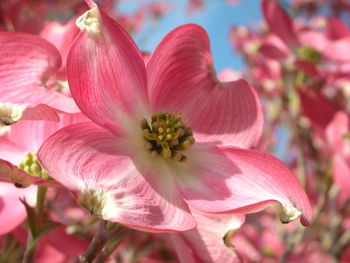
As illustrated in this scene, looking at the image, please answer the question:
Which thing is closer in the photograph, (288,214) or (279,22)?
(288,214)

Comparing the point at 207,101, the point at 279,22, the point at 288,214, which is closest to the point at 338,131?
the point at 279,22

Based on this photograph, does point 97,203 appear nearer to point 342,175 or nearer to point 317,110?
point 342,175

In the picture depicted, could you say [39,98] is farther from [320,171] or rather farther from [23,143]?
[320,171]

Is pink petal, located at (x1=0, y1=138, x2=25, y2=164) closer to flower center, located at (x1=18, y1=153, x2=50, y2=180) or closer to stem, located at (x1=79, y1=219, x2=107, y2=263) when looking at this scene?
flower center, located at (x1=18, y1=153, x2=50, y2=180)

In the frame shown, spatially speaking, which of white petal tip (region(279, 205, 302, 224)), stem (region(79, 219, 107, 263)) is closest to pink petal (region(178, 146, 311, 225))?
white petal tip (region(279, 205, 302, 224))

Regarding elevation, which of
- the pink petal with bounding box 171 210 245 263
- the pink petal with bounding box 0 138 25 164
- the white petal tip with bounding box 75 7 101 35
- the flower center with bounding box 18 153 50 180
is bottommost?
the pink petal with bounding box 171 210 245 263

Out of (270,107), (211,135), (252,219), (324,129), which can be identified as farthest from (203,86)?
(252,219)
